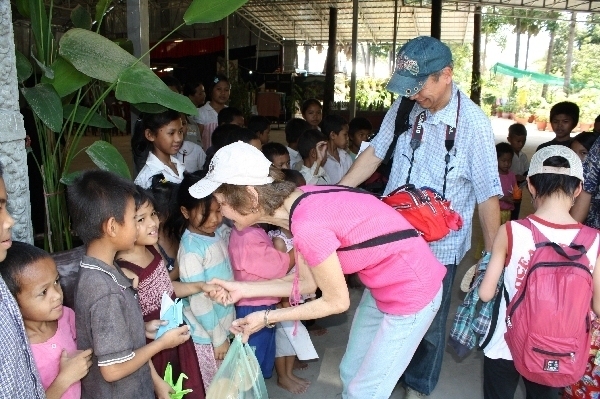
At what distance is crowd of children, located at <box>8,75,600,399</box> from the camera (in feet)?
5.83

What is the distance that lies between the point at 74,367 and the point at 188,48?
593 inches

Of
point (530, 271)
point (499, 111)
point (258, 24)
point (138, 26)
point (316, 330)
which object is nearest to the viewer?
point (530, 271)

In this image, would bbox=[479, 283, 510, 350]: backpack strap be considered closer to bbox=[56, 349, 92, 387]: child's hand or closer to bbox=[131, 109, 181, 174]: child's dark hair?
bbox=[56, 349, 92, 387]: child's hand

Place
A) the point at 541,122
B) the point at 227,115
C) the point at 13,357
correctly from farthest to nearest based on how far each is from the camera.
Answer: the point at 541,122 < the point at 227,115 < the point at 13,357

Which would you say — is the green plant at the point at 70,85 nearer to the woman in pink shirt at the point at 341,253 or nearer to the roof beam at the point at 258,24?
the woman in pink shirt at the point at 341,253

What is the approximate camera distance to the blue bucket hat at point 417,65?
246cm

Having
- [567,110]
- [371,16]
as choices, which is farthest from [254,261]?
[371,16]

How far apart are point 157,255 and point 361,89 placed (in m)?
18.7

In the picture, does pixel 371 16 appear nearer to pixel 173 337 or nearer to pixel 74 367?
pixel 173 337

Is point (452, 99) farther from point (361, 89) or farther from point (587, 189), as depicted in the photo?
point (361, 89)

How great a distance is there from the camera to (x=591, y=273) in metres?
2.10

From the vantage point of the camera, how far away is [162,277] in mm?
2287

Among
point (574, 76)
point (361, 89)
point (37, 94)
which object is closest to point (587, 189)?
point (37, 94)

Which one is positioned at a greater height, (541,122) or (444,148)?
(444,148)
